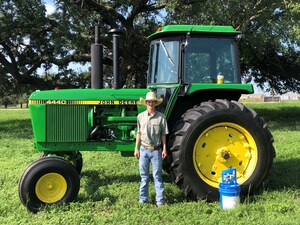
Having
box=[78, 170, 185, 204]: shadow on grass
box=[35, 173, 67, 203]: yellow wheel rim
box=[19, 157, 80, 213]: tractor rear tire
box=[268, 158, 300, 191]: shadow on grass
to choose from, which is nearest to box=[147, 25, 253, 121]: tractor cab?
box=[78, 170, 185, 204]: shadow on grass

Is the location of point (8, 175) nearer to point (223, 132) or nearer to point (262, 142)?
point (223, 132)

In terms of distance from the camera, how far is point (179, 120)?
17.6ft

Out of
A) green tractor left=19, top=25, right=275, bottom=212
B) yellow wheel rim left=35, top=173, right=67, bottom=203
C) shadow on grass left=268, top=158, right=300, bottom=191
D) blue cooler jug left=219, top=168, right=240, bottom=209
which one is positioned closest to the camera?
blue cooler jug left=219, top=168, right=240, bottom=209

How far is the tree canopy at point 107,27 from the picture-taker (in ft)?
45.1

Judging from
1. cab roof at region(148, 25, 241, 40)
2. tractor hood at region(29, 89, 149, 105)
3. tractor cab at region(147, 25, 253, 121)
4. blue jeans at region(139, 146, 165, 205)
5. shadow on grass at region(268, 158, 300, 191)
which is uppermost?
cab roof at region(148, 25, 241, 40)

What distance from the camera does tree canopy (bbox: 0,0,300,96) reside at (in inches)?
542

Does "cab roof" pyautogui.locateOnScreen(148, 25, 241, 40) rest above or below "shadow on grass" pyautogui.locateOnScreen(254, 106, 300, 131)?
above

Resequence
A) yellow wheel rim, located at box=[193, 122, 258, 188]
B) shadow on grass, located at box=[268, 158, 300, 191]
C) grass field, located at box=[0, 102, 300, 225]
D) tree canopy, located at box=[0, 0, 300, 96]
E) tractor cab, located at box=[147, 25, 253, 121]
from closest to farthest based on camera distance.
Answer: grass field, located at box=[0, 102, 300, 225]
yellow wheel rim, located at box=[193, 122, 258, 188]
tractor cab, located at box=[147, 25, 253, 121]
shadow on grass, located at box=[268, 158, 300, 191]
tree canopy, located at box=[0, 0, 300, 96]

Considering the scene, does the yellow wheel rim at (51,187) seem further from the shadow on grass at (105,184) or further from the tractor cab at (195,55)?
the tractor cab at (195,55)

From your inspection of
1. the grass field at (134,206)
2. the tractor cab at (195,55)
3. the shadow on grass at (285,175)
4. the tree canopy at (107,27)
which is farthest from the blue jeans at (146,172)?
the tree canopy at (107,27)

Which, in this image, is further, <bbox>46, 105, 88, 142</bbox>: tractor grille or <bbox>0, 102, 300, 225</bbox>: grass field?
<bbox>46, 105, 88, 142</bbox>: tractor grille

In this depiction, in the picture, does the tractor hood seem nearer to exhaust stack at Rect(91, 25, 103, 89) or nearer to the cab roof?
exhaust stack at Rect(91, 25, 103, 89)

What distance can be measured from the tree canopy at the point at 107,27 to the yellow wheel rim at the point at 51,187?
921 cm

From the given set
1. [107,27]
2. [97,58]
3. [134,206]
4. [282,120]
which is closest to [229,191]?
[134,206]
